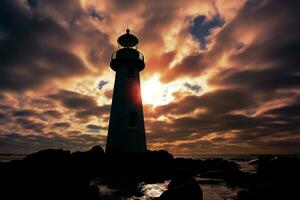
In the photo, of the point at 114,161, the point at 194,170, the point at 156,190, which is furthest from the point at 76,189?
the point at 194,170

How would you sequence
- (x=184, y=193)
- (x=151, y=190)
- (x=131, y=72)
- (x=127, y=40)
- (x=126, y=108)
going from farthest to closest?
1. (x=127, y=40)
2. (x=131, y=72)
3. (x=126, y=108)
4. (x=151, y=190)
5. (x=184, y=193)

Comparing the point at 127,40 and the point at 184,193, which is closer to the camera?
the point at 184,193

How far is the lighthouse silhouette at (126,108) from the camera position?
1948cm

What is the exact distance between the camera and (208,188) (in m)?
14.0

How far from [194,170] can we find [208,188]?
7.41 m

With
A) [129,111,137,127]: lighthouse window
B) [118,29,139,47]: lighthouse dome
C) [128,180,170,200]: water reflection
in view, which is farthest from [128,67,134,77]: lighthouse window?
[128,180,170,200]: water reflection

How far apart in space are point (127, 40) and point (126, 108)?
22.8ft

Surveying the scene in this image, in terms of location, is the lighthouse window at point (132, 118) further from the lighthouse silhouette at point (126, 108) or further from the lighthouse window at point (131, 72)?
the lighthouse window at point (131, 72)

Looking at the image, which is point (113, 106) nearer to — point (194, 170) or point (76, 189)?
point (194, 170)

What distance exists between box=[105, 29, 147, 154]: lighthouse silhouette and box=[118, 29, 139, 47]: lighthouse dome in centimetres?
78

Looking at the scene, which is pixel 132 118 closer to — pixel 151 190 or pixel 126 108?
pixel 126 108

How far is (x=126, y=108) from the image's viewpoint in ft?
66.2

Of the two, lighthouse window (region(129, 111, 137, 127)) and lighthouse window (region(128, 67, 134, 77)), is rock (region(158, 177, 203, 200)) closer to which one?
lighthouse window (region(129, 111, 137, 127))

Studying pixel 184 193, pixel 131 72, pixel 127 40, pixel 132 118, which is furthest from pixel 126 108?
pixel 184 193
